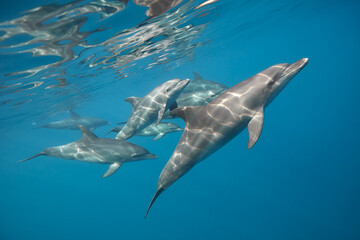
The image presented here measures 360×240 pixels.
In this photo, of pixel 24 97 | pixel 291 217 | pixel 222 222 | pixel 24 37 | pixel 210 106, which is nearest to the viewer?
pixel 210 106

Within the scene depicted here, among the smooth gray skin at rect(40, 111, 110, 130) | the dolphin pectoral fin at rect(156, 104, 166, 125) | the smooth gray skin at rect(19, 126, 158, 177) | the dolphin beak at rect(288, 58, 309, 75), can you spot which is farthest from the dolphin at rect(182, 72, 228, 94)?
the smooth gray skin at rect(40, 111, 110, 130)

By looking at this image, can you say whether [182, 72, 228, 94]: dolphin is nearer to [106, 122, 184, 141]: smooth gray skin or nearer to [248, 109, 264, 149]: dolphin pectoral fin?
[106, 122, 184, 141]: smooth gray skin

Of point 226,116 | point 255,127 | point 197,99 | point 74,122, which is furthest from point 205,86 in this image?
point 74,122

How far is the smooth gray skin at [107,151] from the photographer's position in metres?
7.92

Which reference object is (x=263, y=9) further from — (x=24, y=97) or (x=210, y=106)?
(x=24, y=97)

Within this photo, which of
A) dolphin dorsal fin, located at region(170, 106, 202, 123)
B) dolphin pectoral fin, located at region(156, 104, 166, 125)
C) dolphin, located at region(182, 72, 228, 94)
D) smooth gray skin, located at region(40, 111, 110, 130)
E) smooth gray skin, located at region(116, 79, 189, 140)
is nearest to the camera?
dolphin dorsal fin, located at region(170, 106, 202, 123)

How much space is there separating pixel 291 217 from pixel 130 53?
24014 millimetres

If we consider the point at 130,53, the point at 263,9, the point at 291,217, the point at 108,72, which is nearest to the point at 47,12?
the point at 130,53

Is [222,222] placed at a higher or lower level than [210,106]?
lower

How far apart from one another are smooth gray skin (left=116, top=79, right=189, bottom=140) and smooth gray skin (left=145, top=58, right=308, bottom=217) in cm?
197

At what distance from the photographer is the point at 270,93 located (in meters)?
4.95

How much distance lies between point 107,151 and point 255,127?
5.58 meters

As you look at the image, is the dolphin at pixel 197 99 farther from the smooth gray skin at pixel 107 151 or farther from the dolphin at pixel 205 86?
the smooth gray skin at pixel 107 151

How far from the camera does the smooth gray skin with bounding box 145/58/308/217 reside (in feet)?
16.1
